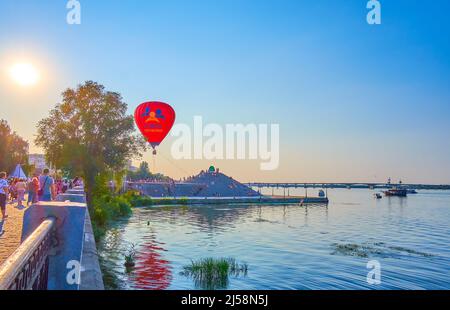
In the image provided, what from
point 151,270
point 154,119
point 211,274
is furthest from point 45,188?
point 154,119

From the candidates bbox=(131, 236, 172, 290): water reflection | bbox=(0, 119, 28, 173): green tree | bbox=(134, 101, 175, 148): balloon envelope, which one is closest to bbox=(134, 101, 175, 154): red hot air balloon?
bbox=(134, 101, 175, 148): balloon envelope

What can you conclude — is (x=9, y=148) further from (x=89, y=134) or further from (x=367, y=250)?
(x=367, y=250)

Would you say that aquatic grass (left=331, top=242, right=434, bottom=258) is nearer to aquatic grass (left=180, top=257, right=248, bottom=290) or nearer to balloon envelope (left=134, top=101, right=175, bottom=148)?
aquatic grass (left=180, top=257, right=248, bottom=290)

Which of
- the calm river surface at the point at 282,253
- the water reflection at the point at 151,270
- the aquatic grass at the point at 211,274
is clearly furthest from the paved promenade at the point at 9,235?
the aquatic grass at the point at 211,274

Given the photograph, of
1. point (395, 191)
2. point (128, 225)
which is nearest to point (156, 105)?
point (128, 225)

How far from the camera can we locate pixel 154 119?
155 feet

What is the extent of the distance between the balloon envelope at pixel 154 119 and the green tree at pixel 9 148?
39433mm

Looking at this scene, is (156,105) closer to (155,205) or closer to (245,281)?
(245,281)

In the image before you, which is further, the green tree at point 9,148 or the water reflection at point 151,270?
the green tree at point 9,148

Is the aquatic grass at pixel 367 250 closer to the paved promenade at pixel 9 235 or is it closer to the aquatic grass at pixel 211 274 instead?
the aquatic grass at pixel 211 274

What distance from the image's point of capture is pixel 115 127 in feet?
162

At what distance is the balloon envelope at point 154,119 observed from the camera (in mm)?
47000

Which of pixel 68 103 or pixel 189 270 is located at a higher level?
pixel 68 103
